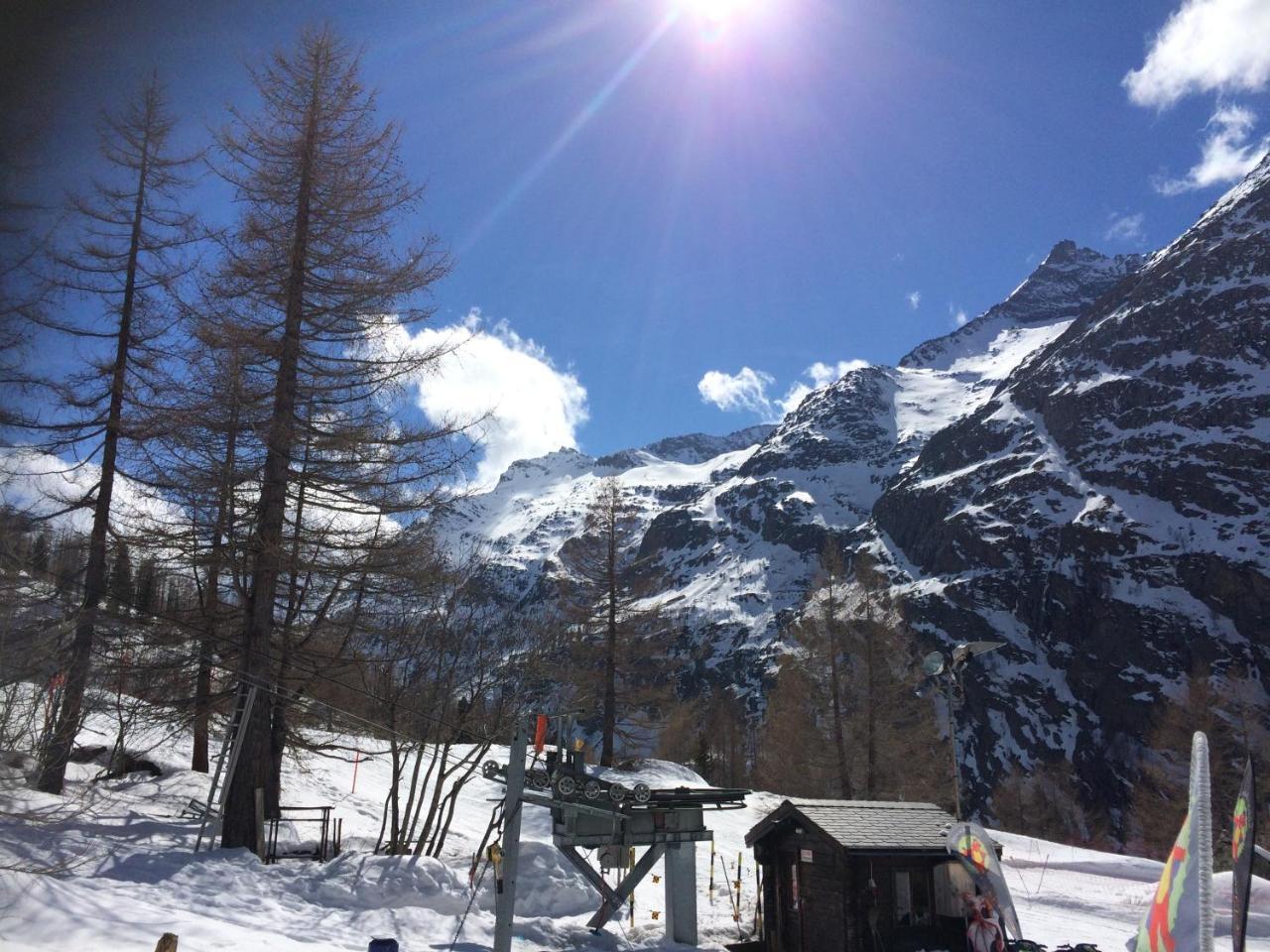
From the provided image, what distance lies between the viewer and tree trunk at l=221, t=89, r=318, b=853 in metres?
14.2

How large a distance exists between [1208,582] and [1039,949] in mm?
123823

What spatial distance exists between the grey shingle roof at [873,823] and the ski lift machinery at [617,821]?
6.05 ft

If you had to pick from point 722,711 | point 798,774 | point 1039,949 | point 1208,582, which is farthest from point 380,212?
point 1208,582

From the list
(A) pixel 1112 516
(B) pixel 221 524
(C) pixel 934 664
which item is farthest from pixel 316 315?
(A) pixel 1112 516

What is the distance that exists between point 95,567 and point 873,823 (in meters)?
15.8

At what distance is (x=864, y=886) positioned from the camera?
51.0 feet

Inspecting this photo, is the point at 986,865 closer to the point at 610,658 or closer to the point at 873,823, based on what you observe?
the point at 873,823

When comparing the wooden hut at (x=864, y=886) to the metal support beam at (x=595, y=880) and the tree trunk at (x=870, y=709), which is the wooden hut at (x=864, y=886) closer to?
the metal support beam at (x=595, y=880)

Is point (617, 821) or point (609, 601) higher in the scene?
point (609, 601)

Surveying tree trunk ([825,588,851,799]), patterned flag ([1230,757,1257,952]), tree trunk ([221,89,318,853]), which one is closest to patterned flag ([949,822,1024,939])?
patterned flag ([1230,757,1257,952])

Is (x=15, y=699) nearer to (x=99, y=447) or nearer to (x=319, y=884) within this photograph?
(x=319, y=884)

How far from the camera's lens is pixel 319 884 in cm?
1330

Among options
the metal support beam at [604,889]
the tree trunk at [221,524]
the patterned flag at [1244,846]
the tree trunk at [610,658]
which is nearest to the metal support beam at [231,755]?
the tree trunk at [221,524]

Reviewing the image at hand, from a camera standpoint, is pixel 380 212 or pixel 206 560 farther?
pixel 380 212
